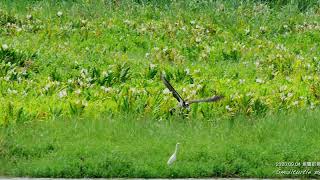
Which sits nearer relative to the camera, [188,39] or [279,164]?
[279,164]

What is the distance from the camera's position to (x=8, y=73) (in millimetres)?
11023

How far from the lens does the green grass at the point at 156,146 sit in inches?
285

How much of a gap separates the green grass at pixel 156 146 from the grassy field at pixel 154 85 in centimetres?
1

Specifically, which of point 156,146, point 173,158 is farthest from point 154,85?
point 173,158

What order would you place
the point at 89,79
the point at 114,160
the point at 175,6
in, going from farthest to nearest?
the point at 175,6 → the point at 89,79 → the point at 114,160

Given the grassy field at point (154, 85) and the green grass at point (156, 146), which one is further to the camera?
the grassy field at point (154, 85)

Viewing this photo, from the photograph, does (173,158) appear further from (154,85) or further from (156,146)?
(154,85)

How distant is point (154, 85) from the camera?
11.1m

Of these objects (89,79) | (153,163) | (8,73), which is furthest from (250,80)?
(153,163)

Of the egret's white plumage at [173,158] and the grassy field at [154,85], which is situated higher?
the egret's white plumage at [173,158]

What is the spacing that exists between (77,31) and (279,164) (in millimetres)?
7522

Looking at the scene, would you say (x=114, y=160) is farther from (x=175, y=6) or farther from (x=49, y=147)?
(x=175, y=6)

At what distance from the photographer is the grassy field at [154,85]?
25.0 ft

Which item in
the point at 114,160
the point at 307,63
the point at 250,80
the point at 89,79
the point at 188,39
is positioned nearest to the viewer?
the point at 114,160
